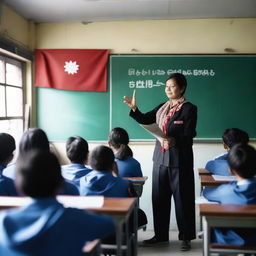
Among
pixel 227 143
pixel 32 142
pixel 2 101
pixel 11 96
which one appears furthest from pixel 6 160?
pixel 11 96

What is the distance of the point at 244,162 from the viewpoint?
7.36ft

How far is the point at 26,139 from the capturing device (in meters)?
2.61

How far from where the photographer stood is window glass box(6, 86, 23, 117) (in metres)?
4.55

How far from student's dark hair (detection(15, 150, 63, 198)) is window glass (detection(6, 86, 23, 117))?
3.19 metres

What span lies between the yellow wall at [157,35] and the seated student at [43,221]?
3.49 m

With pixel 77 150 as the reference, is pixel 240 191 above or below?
below

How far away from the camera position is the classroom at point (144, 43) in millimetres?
4699

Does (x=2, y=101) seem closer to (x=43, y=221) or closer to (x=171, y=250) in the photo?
(x=171, y=250)

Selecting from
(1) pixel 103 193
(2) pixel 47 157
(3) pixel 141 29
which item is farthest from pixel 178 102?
(2) pixel 47 157

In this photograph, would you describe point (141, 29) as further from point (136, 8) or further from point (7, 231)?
point (7, 231)

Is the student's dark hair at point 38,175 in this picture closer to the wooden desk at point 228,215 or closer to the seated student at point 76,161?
the wooden desk at point 228,215

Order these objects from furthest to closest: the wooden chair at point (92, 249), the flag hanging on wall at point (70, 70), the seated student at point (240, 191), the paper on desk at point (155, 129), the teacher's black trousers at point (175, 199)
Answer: the flag hanging on wall at point (70, 70)
the teacher's black trousers at point (175, 199)
the paper on desk at point (155, 129)
the seated student at point (240, 191)
the wooden chair at point (92, 249)

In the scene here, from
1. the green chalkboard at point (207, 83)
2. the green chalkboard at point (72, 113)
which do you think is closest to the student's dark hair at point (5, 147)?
the green chalkboard at point (72, 113)

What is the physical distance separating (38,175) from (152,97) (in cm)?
343
